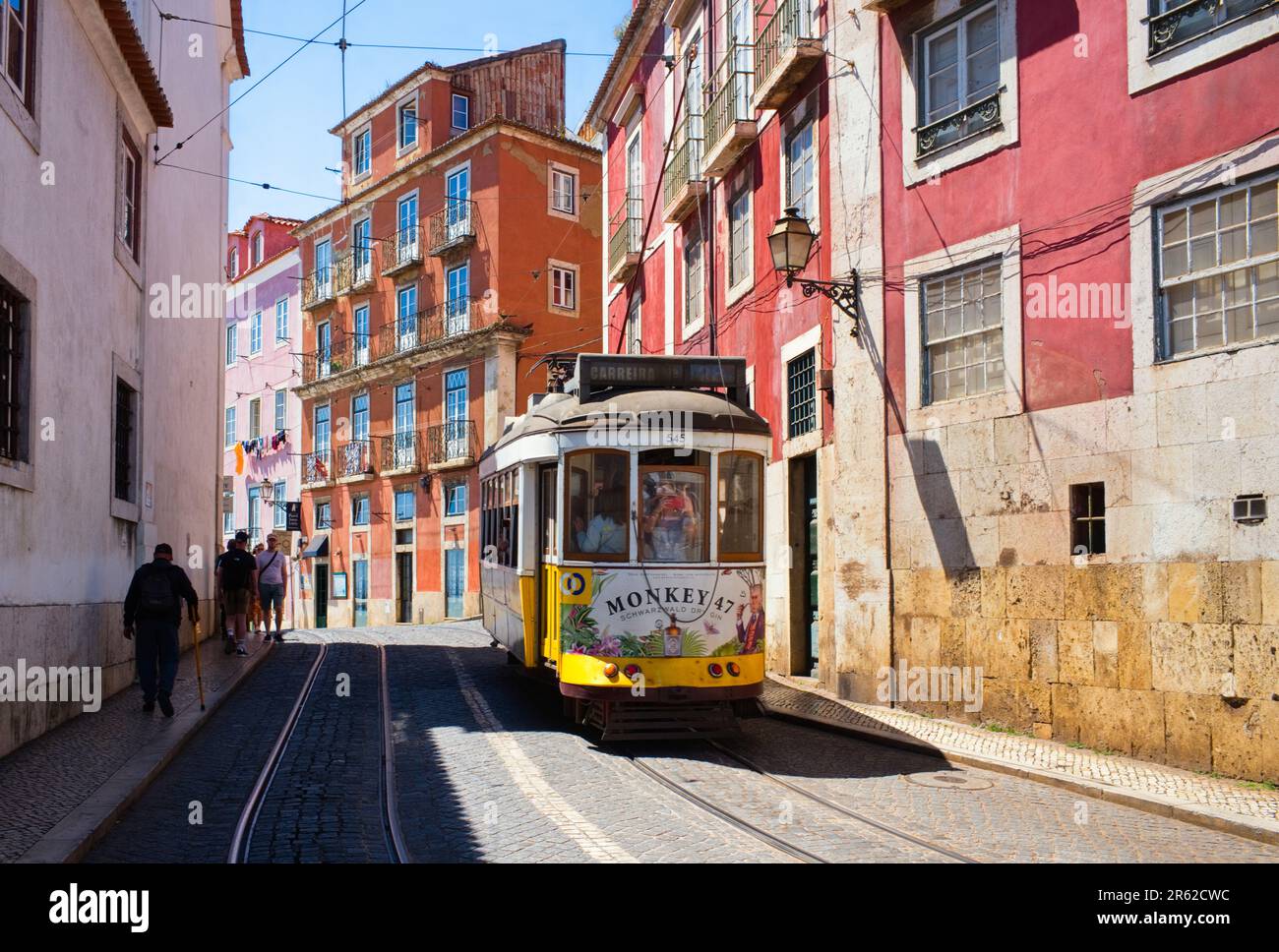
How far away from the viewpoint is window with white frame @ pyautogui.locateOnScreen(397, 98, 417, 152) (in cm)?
3666

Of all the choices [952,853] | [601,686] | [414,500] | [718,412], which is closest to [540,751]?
[601,686]

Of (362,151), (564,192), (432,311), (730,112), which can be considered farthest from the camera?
(362,151)

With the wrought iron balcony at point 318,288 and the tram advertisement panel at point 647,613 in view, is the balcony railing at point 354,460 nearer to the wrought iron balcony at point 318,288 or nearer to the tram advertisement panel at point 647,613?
the wrought iron balcony at point 318,288

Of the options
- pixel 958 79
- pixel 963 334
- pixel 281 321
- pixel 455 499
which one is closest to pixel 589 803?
pixel 963 334

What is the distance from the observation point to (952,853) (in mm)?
6777

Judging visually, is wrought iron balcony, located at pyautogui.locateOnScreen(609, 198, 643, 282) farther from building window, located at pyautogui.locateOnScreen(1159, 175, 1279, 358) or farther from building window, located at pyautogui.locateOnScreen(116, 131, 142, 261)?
building window, located at pyautogui.locateOnScreen(1159, 175, 1279, 358)

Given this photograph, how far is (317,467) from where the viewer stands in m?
40.3

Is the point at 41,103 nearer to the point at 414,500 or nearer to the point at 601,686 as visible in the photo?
the point at 601,686

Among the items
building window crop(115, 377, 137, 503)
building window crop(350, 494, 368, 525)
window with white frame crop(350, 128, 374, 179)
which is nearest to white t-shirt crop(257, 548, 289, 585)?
building window crop(115, 377, 137, 503)

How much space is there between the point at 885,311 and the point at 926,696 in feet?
13.2

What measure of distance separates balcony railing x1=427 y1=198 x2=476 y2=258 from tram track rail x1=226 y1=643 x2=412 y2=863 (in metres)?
21.7

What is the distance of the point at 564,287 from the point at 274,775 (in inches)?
1047

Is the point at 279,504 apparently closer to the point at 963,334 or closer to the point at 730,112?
the point at 730,112
